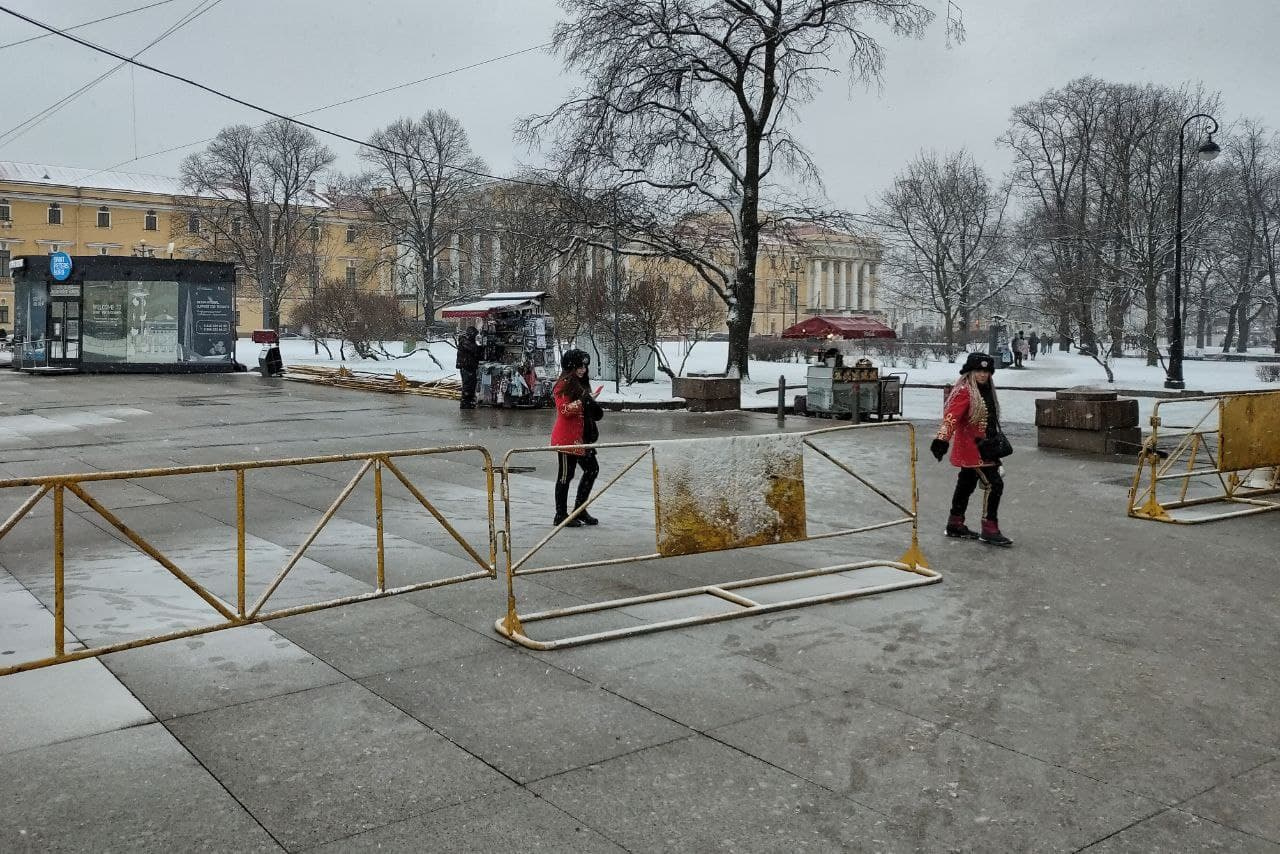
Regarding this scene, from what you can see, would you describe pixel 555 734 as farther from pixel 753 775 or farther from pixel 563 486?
pixel 563 486

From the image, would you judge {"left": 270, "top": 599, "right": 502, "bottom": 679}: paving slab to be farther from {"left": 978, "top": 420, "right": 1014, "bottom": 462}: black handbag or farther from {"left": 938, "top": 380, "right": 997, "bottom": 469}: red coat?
{"left": 978, "top": 420, "right": 1014, "bottom": 462}: black handbag

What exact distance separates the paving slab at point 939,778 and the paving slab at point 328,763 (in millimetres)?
1312

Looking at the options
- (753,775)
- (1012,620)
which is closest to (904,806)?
(753,775)

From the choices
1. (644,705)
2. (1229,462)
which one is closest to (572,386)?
(644,705)

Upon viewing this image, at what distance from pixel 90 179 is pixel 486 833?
324 feet

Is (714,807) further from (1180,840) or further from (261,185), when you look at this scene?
(261,185)

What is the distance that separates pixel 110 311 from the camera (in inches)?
1414

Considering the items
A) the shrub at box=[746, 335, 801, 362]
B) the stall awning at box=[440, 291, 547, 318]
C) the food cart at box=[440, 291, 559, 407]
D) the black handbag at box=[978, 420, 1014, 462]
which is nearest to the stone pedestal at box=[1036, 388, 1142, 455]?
the black handbag at box=[978, 420, 1014, 462]

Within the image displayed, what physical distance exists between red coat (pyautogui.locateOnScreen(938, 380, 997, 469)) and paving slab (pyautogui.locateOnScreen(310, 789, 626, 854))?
6.12 meters

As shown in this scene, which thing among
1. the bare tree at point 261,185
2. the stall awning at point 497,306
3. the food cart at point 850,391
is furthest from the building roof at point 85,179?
the food cart at point 850,391

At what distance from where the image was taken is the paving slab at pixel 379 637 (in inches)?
229

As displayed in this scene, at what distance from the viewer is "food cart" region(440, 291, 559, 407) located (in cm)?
2447

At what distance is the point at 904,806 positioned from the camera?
4.05 meters

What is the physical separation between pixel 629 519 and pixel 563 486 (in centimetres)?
94
